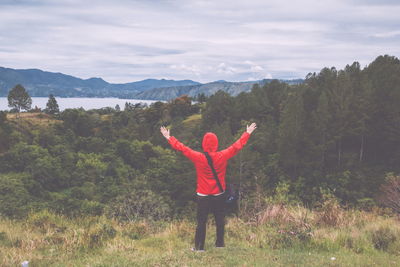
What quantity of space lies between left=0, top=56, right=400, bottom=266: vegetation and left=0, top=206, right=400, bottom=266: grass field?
0.10 feet

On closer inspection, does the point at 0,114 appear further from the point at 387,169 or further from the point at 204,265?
the point at 204,265

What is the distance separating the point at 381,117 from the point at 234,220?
4625 centimetres

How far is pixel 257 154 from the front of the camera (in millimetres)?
48312

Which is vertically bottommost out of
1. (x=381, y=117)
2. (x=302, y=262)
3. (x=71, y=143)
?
(x=71, y=143)

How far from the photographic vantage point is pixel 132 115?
342ft

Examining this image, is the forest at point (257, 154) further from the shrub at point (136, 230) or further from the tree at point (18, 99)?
the shrub at point (136, 230)

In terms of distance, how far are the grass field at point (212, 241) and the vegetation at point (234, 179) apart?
3cm

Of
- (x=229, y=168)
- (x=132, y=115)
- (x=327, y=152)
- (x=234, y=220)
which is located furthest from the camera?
(x=132, y=115)

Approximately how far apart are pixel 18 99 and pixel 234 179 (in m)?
71.2

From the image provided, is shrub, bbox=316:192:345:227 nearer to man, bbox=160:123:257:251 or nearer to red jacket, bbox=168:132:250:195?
man, bbox=160:123:257:251

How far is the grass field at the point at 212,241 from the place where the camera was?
18.4ft

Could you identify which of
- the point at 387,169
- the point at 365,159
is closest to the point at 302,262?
the point at 387,169

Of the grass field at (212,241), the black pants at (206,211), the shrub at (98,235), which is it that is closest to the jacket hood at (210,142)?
the black pants at (206,211)

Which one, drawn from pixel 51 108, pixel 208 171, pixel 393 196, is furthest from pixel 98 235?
pixel 51 108
